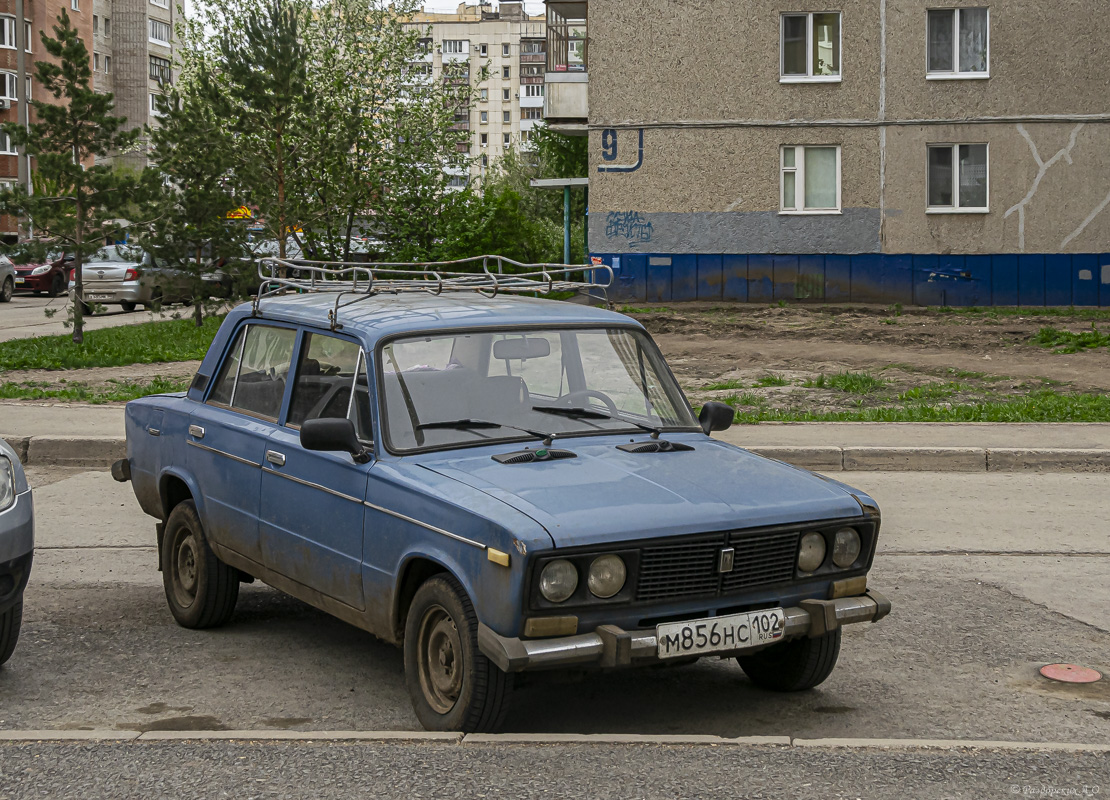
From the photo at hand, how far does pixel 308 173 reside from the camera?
24062mm

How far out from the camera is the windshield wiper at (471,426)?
16.3 feet

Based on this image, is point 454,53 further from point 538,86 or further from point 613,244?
point 613,244

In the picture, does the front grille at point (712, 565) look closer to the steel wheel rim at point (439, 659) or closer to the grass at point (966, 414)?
the steel wheel rim at point (439, 659)

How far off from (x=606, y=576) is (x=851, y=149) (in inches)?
1078

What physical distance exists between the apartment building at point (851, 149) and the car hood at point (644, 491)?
2598cm

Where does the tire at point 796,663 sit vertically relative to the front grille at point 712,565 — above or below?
below

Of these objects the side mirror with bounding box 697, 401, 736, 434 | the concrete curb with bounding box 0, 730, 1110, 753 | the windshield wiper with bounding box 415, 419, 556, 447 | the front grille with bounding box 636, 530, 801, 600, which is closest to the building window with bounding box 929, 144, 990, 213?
the side mirror with bounding box 697, 401, 736, 434

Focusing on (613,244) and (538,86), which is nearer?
(613,244)

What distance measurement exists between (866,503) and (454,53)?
13845cm

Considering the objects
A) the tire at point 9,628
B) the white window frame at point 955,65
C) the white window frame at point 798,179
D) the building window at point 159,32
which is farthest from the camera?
the building window at point 159,32

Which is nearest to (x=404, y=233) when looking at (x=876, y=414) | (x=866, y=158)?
(x=866, y=158)

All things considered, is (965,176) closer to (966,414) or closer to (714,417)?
(966,414)

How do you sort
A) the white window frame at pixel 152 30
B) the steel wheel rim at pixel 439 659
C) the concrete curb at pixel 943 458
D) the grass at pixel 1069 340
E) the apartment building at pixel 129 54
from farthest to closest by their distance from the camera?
the white window frame at pixel 152 30 → the apartment building at pixel 129 54 → the grass at pixel 1069 340 → the concrete curb at pixel 943 458 → the steel wheel rim at pixel 439 659

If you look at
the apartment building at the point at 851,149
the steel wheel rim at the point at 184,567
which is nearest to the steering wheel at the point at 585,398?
the steel wheel rim at the point at 184,567
